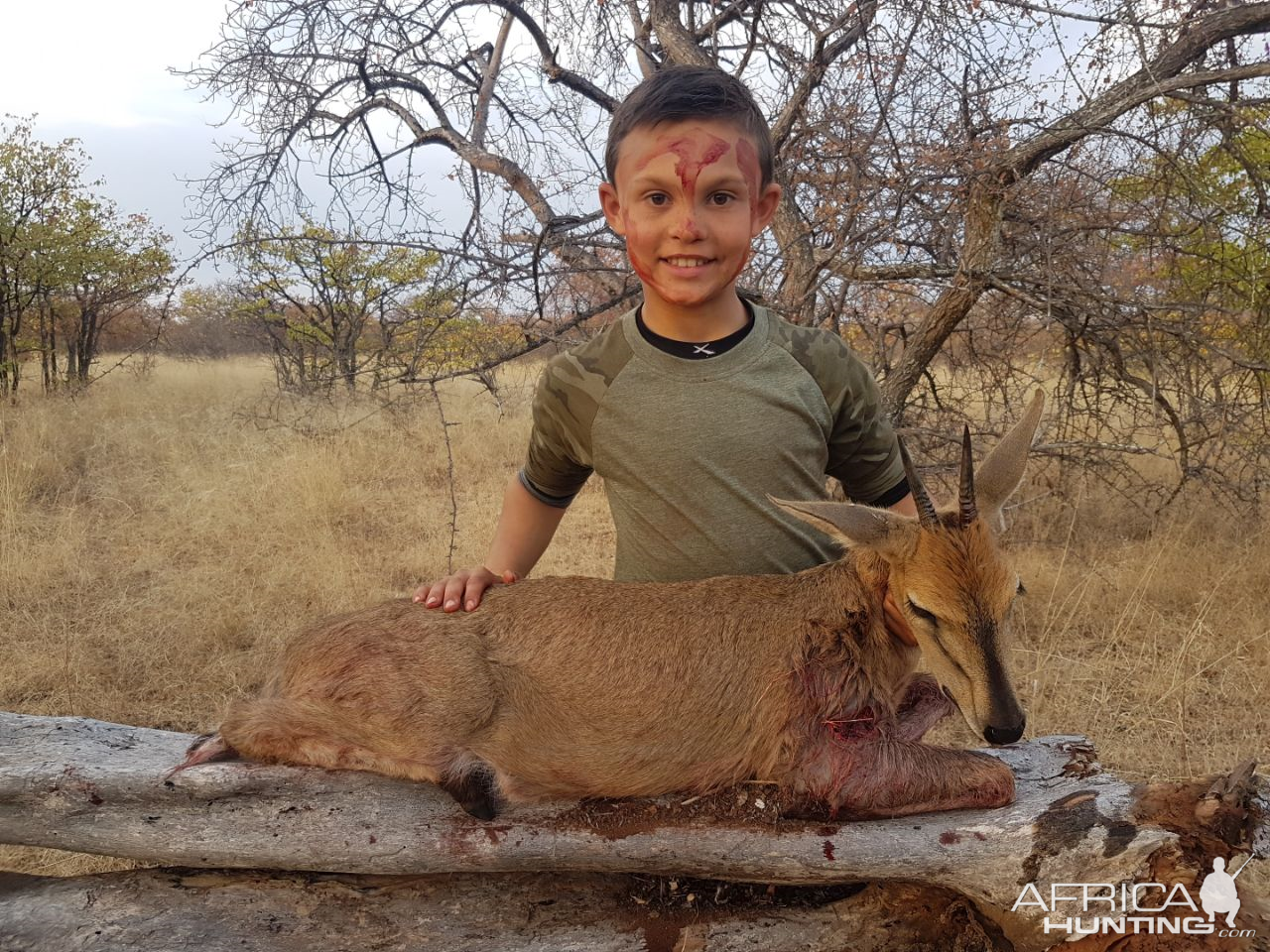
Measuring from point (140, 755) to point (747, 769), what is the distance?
87.1 inches

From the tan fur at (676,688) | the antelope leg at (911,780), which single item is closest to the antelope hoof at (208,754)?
the tan fur at (676,688)

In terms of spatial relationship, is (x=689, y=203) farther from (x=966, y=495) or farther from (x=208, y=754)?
(x=208, y=754)

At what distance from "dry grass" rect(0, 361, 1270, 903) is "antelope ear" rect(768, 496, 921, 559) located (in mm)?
2822

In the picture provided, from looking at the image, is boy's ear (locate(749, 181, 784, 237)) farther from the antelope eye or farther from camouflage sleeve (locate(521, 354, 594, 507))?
the antelope eye

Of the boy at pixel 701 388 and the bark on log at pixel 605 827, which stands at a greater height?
the boy at pixel 701 388

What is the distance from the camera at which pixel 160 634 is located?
21.2ft

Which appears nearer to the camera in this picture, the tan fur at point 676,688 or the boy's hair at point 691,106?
the tan fur at point 676,688

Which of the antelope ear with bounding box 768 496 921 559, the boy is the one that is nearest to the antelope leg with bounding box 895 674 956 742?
the boy

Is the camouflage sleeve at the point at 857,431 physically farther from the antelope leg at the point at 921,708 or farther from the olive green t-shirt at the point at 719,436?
the antelope leg at the point at 921,708

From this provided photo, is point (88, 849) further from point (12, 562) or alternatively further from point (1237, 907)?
point (12, 562)

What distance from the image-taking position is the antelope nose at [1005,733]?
7.49ft

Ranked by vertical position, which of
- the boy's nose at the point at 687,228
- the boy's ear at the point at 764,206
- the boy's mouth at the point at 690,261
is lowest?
the boy's mouth at the point at 690,261

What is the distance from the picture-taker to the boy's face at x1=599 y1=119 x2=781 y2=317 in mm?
2760

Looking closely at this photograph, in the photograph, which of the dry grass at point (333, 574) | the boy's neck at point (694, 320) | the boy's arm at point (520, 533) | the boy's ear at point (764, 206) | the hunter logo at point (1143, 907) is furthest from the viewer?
the dry grass at point (333, 574)
